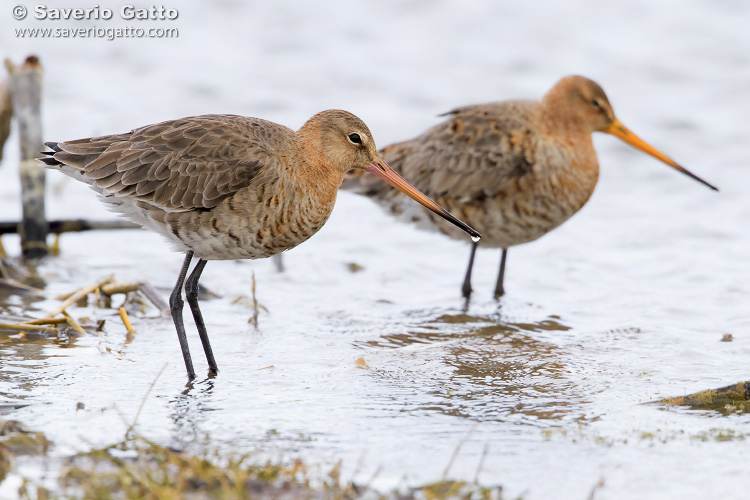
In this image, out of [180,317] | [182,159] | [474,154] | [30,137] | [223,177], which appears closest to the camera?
[223,177]

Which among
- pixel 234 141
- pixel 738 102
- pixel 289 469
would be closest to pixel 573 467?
pixel 289 469

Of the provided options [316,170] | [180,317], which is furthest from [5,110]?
[316,170]

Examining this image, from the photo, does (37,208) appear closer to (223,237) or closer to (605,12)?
(223,237)

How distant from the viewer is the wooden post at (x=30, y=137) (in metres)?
7.10

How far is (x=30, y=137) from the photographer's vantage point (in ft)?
23.7

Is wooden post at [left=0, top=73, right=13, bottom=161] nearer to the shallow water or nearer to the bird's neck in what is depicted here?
the shallow water

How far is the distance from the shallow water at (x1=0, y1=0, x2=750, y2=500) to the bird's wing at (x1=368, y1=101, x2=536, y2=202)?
835 mm

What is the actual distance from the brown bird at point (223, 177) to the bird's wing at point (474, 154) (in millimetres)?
1746

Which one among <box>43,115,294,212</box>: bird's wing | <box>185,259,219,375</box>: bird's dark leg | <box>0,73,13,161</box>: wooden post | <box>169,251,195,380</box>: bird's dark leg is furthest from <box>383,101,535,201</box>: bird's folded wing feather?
<box>0,73,13,161</box>: wooden post

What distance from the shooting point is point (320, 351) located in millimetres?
5918

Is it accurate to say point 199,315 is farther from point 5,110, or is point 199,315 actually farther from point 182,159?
point 5,110

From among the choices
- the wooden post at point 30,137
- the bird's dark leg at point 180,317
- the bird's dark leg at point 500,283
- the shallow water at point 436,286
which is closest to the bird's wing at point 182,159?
the bird's dark leg at point 180,317

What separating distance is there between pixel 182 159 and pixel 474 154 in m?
2.75

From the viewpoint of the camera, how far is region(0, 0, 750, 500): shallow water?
4.39m
